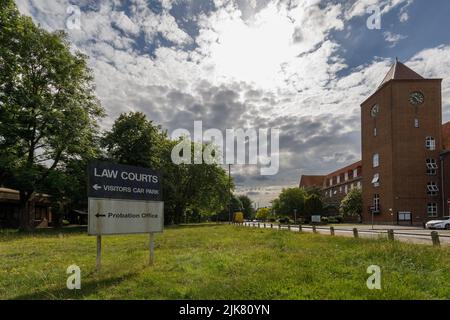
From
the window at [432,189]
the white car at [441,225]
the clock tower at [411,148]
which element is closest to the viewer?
the white car at [441,225]

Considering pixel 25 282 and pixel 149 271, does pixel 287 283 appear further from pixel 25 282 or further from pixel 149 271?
pixel 25 282

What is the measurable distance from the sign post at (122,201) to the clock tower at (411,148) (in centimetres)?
4549

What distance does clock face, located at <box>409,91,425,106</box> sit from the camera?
49688 mm

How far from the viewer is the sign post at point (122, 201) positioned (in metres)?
8.61

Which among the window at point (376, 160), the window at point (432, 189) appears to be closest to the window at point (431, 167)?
the window at point (432, 189)

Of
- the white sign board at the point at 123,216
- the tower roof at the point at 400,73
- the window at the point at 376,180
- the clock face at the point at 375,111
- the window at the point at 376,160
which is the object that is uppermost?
the tower roof at the point at 400,73

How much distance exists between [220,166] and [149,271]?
48194mm

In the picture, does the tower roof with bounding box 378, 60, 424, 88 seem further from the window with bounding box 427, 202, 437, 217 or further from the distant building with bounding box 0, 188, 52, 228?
the distant building with bounding box 0, 188, 52, 228

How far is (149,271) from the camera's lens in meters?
8.45

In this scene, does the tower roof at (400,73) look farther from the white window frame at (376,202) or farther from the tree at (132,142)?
the tree at (132,142)

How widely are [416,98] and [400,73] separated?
4767 mm

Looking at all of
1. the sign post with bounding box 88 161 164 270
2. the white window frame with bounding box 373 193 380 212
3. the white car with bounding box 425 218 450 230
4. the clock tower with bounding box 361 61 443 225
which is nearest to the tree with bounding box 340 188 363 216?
the white window frame with bounding box 373 193 380 212

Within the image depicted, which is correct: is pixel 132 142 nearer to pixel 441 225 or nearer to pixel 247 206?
pixel 441 225

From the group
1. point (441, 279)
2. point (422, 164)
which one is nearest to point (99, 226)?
point (441, 279)
